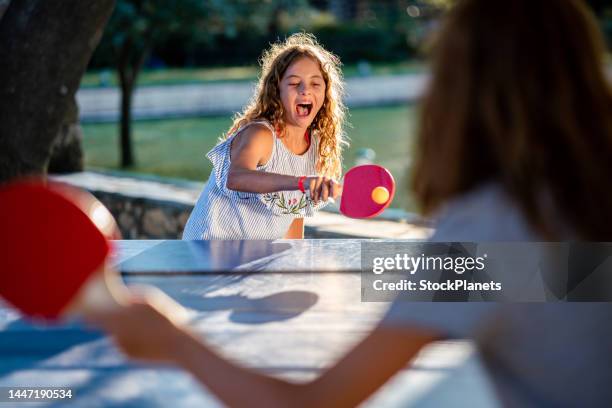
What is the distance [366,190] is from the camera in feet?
8.06

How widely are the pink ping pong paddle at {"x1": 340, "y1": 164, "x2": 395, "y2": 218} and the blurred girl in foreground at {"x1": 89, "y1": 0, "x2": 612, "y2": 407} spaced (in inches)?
57.6

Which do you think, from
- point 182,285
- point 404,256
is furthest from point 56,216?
point 404,256

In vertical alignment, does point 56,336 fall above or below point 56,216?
below

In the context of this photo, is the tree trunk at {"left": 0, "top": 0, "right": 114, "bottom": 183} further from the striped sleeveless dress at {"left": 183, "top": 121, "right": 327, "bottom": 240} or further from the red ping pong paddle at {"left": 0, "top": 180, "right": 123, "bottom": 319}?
the red ping pong paddle at {"left": 0, "top": 180, "right": 123, "bottom": 319}

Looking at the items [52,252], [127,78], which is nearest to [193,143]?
[127,78]

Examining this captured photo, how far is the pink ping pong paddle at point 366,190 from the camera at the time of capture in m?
2.43

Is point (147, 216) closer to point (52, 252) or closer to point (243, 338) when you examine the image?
point (243, 338)

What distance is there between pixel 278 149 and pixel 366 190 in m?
0.64

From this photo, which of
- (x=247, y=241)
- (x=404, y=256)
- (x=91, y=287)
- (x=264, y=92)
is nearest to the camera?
(x=91, y=287)

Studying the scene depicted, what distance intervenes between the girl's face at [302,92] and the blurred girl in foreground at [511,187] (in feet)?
6.88

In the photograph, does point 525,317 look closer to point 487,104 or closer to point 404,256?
point 487,104

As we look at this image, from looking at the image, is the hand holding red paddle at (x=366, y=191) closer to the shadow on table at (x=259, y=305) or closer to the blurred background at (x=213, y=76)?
the blurred background at (x=213, y=76)

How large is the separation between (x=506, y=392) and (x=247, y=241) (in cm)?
143

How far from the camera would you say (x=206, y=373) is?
98cm
